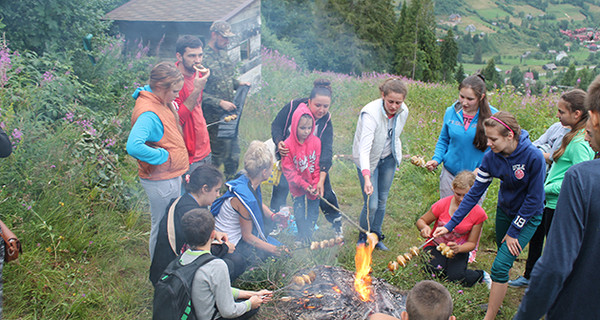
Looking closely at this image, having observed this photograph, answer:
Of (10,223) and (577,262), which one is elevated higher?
(577,262)

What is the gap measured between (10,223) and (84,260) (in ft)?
2.48

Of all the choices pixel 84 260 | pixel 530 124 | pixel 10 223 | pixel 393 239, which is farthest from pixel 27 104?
pixel 530 124

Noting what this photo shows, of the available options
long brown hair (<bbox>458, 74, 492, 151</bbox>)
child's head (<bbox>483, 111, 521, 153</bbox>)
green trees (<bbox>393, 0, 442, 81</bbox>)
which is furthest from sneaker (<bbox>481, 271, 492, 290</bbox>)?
green trees (<bbox>393, 0, 442, 81</bbox>)

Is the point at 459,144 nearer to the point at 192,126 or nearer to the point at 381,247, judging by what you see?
the point at 381,247

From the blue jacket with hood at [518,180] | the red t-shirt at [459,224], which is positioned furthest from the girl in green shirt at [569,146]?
the red t-shirt at [459,224]

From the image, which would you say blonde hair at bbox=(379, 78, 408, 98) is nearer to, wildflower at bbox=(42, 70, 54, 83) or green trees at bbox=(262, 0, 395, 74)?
wildflower at bbox=(42, 70, 54, 83)

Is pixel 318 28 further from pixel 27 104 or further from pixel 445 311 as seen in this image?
pixel 445 311

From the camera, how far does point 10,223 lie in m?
3.88

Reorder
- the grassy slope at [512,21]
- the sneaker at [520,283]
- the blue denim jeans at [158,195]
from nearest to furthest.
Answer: the blue denim jeans at [158,195] < the sneaker at [520,283] < the grassy slope at [512,21]

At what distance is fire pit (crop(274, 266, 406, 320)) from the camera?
138 inches

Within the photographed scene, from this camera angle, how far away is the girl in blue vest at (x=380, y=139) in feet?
13.9

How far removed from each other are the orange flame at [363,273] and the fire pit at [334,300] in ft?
0.13

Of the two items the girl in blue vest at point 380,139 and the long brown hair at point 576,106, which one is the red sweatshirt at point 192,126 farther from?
the long brown hair at point 576,106

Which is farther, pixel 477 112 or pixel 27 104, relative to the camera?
pixel 27 104
